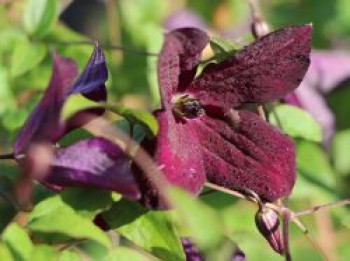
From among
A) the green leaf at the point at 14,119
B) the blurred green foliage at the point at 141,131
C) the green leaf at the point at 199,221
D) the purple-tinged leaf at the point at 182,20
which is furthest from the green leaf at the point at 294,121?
the purple-tinged leaf at the point at 182,20

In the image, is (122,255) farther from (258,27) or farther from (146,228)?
(258,27)

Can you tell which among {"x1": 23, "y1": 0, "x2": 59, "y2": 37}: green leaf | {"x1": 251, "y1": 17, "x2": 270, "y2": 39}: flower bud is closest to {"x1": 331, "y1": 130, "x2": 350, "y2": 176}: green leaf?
{"x1": 251, "y1": 17, "x2": 270, "y2": 39}: flower bud

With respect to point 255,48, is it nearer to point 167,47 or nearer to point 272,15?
point 167,47

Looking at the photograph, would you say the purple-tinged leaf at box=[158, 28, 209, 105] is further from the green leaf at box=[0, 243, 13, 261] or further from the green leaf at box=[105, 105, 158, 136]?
the green leaf at box=[0, 243, 13, 261]

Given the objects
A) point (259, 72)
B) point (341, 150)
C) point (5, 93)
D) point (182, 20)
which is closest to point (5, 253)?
point (259, 72)

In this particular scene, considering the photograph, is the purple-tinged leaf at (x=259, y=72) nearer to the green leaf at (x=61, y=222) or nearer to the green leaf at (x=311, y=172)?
the green leaf at (x=61, y=222)
